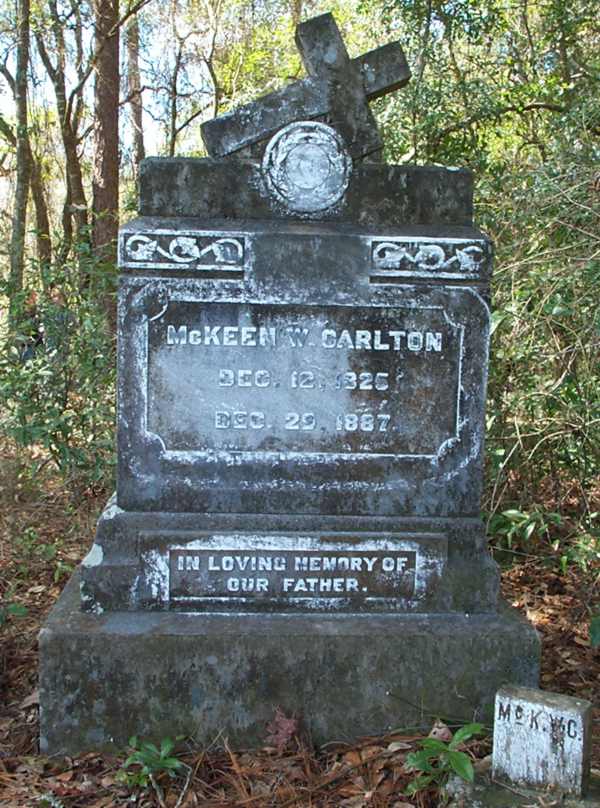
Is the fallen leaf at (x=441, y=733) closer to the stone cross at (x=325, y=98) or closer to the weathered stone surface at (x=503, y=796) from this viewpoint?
the weathered stone surface at (x=503, y=796)

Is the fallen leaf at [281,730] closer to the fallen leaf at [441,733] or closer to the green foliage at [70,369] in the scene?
the fallen leaf at [441,733]

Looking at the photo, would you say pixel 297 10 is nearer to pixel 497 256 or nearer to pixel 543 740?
pixel 497 256

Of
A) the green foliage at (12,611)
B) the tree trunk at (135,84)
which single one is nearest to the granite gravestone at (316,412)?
the green foliage at (12,611)

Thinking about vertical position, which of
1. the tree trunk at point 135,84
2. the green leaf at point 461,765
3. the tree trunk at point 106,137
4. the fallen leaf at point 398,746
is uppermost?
the tree trunk at point 135,84

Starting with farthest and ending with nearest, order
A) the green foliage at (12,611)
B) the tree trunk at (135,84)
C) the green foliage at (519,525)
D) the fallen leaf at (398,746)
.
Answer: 1. the tree trunk at (135,84)
2. the green foliage at (519,525)
3. the green foliage at (12,611)
4. the fallen leaf at (398,746)

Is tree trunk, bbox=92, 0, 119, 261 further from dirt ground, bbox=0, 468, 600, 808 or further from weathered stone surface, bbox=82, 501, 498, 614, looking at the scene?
weathered stone surface, bbox=82, 501, 498, 614

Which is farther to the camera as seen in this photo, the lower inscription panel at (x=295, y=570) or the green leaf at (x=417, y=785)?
the lower inscription panel at (x=295, y=570)

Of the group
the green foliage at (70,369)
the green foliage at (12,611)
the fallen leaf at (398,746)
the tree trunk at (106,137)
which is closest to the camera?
the fallen leaf at (398,746)

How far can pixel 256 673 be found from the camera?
2961mm

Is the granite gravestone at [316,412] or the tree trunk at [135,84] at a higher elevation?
the tree trunk at [135,84]

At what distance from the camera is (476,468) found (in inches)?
127

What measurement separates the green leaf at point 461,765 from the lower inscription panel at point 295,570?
0.74 m

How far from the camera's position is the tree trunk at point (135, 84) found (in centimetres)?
1750

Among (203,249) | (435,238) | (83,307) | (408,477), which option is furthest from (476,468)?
(83,307)
